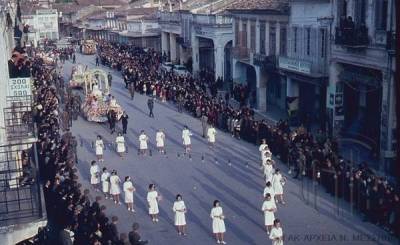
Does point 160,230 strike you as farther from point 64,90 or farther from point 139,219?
point 64,90

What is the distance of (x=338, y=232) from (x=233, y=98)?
78.6 feet

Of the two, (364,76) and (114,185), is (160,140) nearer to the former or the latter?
(114,185)

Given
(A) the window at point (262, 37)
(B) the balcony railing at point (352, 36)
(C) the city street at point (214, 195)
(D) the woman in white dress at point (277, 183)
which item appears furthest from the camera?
(A) the window at point (262, 37)

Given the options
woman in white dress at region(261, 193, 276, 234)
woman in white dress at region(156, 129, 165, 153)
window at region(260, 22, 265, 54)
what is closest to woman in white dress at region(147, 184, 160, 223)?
woman in white dress at region(261, 193, 276, 234)

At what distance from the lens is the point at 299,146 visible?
23.9 m

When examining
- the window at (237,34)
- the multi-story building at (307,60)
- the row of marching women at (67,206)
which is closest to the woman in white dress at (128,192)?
the row of marching women at (67,206)

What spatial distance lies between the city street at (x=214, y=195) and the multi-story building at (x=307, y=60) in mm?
4905

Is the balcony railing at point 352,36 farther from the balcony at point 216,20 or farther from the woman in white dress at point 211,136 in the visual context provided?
the balcony at point 216,20

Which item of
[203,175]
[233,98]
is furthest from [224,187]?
[233,98]

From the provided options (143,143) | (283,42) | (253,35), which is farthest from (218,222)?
(253,35)

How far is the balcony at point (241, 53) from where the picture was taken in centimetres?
3981

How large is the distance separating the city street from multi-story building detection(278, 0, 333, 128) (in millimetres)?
4905

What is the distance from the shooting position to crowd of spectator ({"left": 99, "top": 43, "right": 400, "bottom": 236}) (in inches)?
718

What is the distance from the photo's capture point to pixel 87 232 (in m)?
15.5
